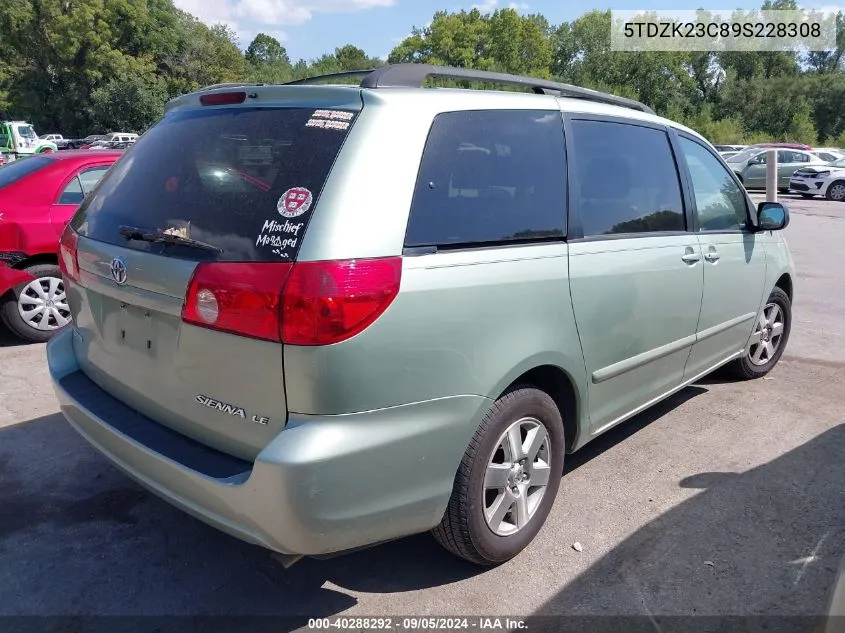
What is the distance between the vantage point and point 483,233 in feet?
8.45

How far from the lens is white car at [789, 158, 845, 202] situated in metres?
21.6

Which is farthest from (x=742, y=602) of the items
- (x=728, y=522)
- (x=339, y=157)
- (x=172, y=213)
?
(x=172, y=213)

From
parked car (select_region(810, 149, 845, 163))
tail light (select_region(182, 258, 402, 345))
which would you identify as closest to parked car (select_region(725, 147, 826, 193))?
parked car (select_region(810, 149, 845, 163))

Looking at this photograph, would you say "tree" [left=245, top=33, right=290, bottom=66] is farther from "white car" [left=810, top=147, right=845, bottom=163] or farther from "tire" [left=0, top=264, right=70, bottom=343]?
"tire" [left=0, top=264, right=70, bottom=343]

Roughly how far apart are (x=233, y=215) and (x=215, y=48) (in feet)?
189

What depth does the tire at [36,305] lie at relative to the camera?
18.8 feet

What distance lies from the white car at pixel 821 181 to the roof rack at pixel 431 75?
2173 centimetres

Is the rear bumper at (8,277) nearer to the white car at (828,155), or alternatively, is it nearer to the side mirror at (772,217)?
the side mirror at (772,217)

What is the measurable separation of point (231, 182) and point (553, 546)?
6.67 feet

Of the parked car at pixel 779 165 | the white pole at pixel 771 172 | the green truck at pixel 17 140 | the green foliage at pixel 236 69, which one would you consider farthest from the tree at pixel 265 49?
the white pole at pixel 771 172

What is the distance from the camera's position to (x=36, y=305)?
582 centimetres

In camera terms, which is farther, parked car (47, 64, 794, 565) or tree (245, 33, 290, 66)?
tree (245, 33, 290, 66)

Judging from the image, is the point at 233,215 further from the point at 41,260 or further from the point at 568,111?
the point at 41,260

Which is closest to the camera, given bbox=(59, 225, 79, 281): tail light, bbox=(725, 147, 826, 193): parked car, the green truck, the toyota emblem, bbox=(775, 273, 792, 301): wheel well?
the toyota emblem
